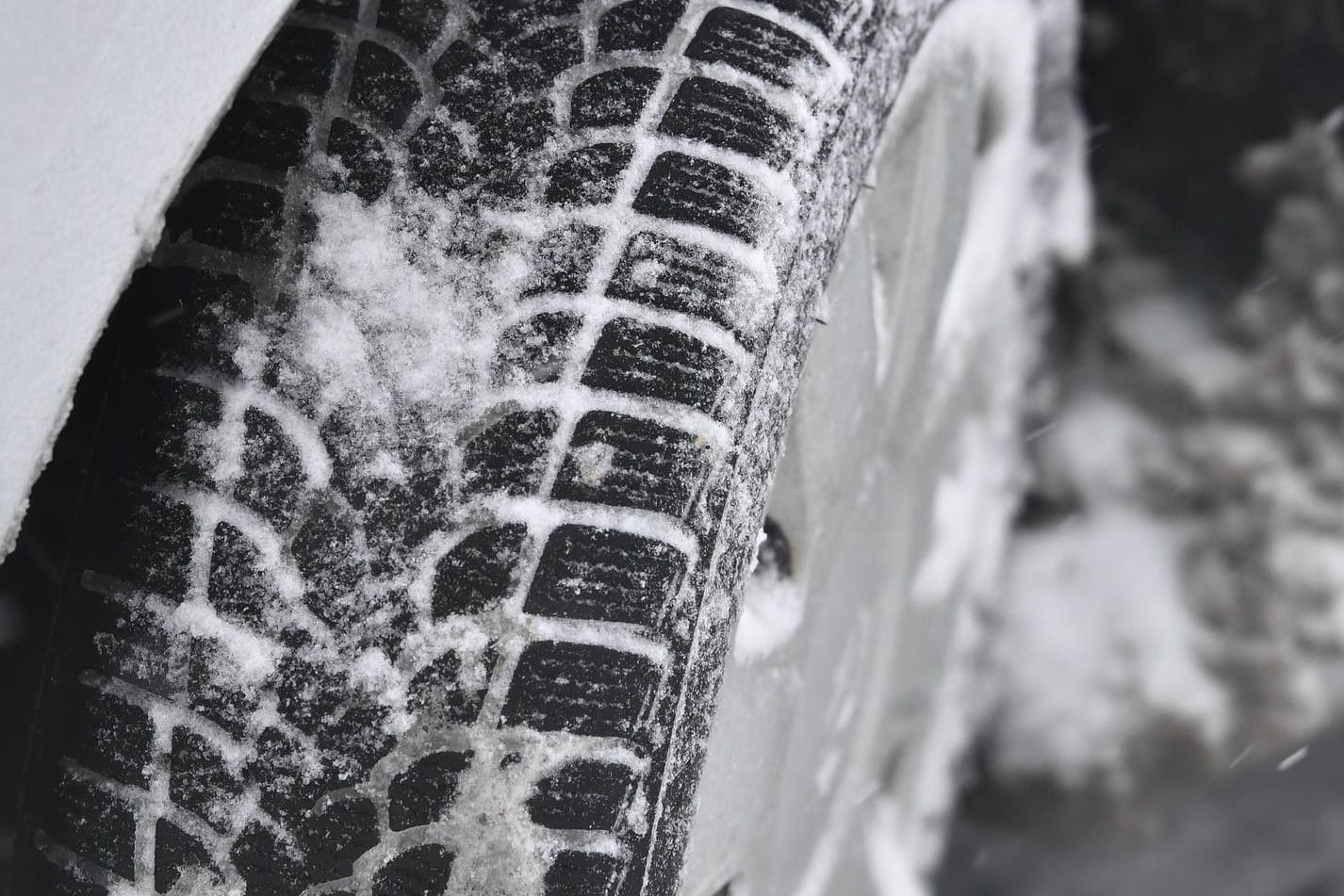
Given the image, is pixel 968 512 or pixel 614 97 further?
pixel 968 512

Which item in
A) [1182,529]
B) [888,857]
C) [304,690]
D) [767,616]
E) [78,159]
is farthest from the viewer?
[1182,529]

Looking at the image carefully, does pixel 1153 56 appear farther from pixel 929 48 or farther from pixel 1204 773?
pixel 1204 773

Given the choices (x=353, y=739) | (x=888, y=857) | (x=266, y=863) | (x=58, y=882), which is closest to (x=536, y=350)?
(x=353, y=739)

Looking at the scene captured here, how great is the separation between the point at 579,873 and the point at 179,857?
0.27m

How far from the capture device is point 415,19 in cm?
82

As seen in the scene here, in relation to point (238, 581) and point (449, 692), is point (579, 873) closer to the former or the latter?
point (449, 692)

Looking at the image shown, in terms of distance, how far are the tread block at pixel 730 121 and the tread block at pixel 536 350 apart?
0.53ft

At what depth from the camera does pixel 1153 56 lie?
75.4 inches

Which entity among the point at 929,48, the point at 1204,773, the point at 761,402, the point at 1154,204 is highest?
the point at 1154,204

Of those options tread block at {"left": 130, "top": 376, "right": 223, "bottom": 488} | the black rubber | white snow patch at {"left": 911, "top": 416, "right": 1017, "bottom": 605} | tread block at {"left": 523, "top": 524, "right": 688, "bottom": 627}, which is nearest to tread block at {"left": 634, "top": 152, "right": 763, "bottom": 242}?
the black rubber

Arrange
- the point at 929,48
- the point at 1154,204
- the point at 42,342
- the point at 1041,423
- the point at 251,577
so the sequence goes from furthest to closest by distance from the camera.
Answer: the point at 1041,423 → the point at 1154,204 → the point at 929,48 → the point at 251,577 → the point at 42,342

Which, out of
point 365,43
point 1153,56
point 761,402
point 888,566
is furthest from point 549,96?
point 1153,56

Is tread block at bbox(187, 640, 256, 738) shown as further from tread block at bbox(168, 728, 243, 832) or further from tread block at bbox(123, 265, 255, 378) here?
tread block at bbox(123, 265, 255, 378)

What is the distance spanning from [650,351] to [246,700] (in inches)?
14.1
